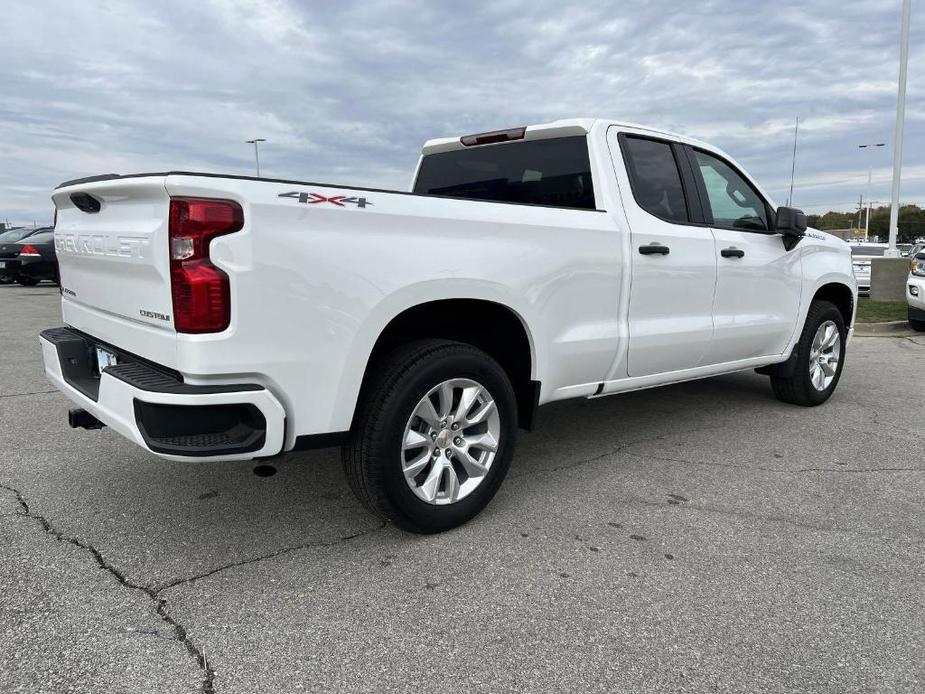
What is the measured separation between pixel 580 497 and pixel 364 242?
5.72 ft

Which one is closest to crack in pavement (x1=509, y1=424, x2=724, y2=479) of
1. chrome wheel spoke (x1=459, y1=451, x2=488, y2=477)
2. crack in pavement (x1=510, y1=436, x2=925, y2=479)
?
crack in pavement (x1=510, y1=436, x2=925, y2=479)

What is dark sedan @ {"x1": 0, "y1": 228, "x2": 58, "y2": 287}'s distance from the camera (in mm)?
18609

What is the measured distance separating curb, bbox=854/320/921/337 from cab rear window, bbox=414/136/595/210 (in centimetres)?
778

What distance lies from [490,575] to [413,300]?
1108mm

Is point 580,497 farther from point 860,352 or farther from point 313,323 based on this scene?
point 860,352

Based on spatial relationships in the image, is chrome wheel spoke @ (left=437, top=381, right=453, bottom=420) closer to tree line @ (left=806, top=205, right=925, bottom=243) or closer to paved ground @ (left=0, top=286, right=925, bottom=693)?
paved ground @ (left=0, top=286, right=925, bottom=693)

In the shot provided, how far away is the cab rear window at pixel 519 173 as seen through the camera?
155 inches

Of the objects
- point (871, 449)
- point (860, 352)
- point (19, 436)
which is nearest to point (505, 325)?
point (871, 449)

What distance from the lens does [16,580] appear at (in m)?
2.67

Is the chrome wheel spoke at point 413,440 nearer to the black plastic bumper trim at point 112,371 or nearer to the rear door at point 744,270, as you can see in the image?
the black plastic bumper trim at point 112,371

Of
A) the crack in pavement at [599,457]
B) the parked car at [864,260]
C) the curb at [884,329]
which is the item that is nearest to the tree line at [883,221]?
the parked car at [864,260]

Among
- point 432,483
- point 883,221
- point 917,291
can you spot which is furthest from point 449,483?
point 883,221

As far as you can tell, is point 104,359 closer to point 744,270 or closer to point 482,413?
point 482,413

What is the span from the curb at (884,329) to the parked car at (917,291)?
0.25 m
